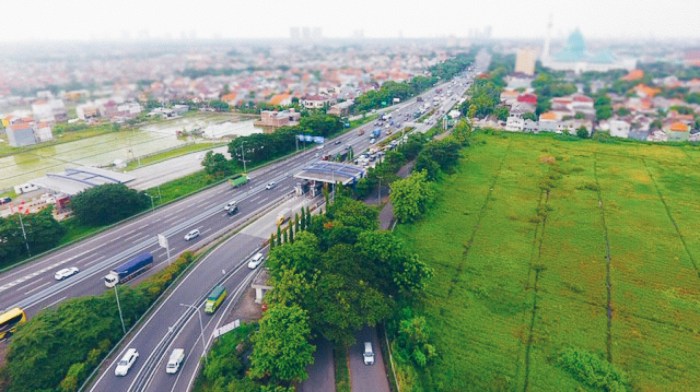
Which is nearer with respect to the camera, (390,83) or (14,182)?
(14,182)

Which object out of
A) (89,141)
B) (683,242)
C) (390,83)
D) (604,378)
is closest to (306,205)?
(604,378)

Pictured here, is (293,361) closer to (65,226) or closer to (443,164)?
(65,226)

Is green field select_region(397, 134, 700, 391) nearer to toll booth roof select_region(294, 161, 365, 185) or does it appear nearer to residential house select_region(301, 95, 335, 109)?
toll booth roof select_region(294, 161, 365, 185)

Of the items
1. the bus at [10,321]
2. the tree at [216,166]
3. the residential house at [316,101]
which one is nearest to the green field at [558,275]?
the bus at [10,321]

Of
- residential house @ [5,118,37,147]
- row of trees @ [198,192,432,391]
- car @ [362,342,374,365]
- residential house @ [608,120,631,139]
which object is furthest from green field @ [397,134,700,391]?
residential house @ [5,118,37,147]

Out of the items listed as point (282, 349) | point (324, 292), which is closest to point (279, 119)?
point (324, 292)

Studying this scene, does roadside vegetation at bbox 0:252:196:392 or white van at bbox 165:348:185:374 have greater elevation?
roadside vegetation at bbox 0:252:196:392

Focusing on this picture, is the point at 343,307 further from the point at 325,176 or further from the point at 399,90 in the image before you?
the point at 399,90
